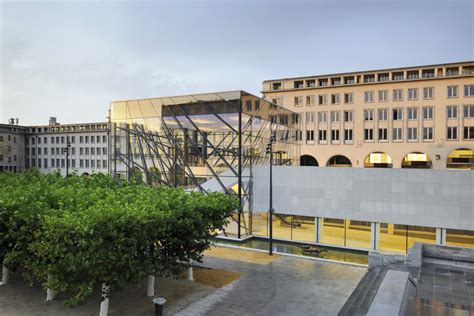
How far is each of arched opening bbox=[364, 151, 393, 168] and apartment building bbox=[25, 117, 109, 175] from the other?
52.1 meters

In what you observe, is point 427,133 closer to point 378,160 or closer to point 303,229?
point 378,160

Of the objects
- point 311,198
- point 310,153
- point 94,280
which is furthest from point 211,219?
point 310,153

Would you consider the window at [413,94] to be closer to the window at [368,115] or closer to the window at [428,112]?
the window at [428,112]

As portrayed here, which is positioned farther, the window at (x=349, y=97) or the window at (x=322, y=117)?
the window at (x=322, y=117)

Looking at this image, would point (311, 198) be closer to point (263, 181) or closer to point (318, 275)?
point (263, 181)

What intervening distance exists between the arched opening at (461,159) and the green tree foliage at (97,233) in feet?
154

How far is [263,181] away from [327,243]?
272 inches

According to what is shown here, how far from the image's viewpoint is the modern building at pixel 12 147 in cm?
8231

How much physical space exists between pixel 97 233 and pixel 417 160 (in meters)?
53.2

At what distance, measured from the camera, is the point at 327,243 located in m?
27.9

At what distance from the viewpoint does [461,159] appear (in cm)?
5144

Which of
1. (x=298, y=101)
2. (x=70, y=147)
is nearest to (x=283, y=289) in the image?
(x=298, y=101)

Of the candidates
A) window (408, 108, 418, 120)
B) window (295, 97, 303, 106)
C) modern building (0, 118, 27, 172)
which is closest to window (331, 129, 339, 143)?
window (295, 97, 303, 106)

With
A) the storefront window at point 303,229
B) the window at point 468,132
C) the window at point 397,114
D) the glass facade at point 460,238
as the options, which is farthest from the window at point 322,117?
the glass facade at point 460,238
